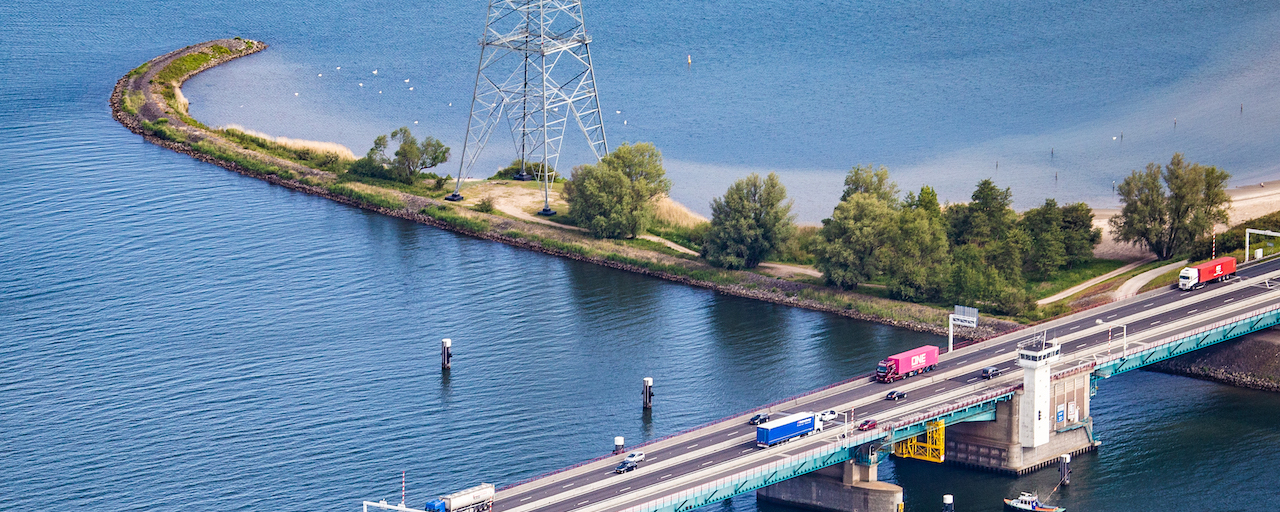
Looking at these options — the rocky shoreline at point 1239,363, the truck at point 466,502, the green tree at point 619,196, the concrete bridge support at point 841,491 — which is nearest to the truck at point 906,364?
the concrete bridge support at point 841,491

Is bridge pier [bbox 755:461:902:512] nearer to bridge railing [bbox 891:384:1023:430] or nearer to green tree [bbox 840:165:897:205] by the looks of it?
bridge railing [bbox 891:384:1023:430]

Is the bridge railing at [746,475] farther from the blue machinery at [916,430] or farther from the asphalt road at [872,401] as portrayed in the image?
the asphalt road at [872,401]

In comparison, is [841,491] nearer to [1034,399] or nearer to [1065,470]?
[1065,470]

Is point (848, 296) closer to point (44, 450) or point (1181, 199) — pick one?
point (1181, 199)

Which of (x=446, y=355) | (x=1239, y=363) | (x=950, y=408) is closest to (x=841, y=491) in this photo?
(x=950, y=408)

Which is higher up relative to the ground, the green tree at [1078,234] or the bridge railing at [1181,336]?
the green tree at [1078,234]

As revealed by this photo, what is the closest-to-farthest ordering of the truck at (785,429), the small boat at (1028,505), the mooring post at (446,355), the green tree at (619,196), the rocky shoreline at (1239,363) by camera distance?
the truck at (785,429) → the small boat at (1028,505) → the rocky shoreline at (1239,363) → the mooring post at (446,355) → the green tree at (619,196)

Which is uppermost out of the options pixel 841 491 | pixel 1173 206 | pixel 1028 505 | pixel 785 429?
pixel 1173 206
